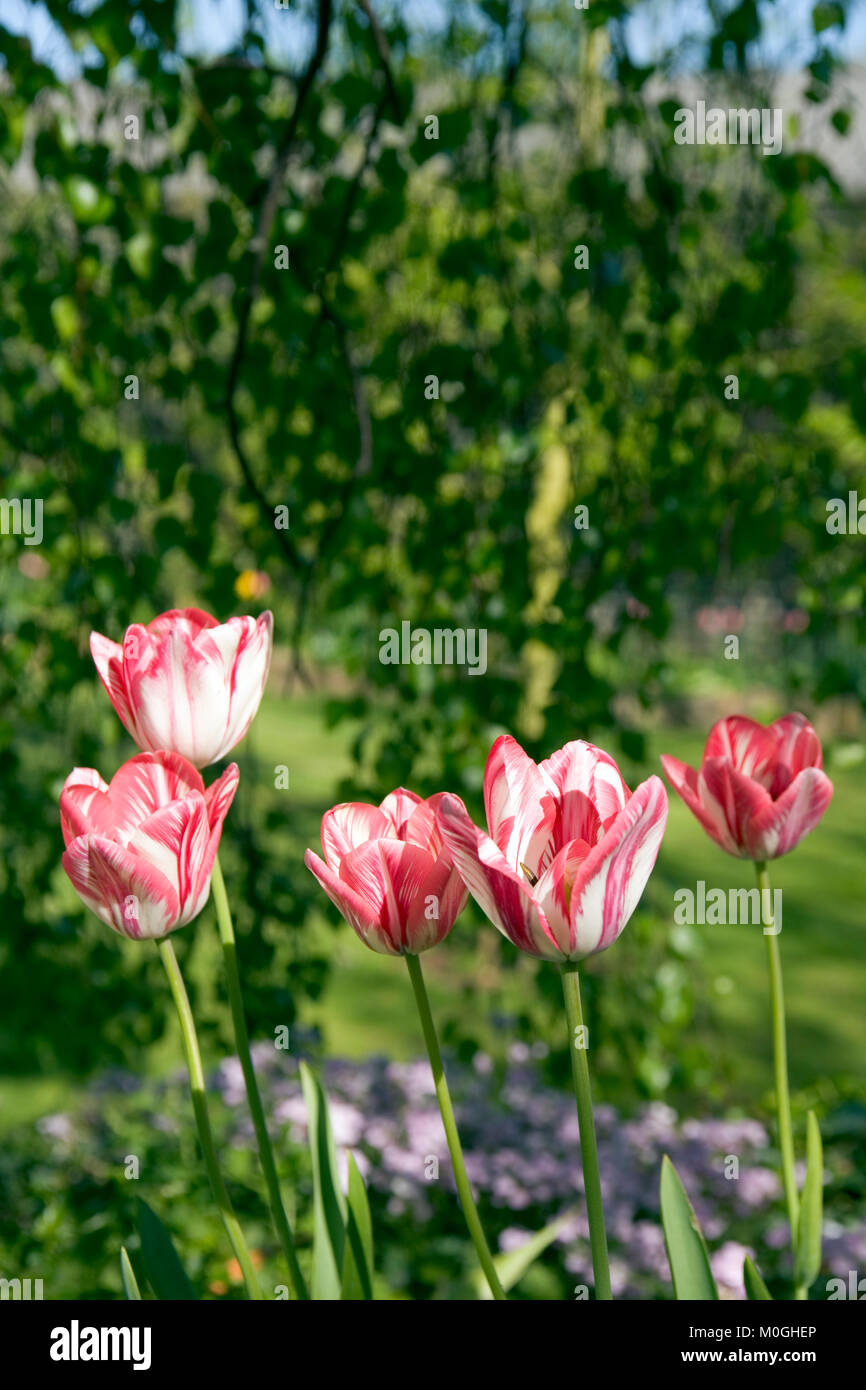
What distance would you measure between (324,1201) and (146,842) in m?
0.27

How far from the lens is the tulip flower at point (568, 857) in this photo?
483mm

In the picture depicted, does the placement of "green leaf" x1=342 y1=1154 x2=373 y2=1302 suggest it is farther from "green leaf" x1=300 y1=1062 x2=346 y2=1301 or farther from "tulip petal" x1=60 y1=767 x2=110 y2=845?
"tulip petal" x1=60 y1=767 x2=110 y2=845

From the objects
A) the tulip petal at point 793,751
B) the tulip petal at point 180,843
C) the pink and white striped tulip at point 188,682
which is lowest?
the tulip petal at point 180,843

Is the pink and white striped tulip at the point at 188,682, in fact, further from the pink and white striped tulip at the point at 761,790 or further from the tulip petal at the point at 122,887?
the pink and white striped tulip at the point at 761,790

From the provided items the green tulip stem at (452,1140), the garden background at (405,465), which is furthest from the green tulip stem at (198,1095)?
the garden background at (405,465)

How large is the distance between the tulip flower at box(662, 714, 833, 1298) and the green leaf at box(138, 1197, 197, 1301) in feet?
1.12

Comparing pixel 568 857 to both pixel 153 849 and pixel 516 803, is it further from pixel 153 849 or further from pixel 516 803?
pixel 153 849

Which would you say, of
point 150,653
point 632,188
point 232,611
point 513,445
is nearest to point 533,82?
point 632,188

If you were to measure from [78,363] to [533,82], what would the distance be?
1.86m

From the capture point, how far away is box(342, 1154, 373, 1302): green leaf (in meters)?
0.61

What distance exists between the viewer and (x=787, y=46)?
1748 millimetres

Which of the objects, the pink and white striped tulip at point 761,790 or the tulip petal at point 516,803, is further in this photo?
the pink and white striped tulip at point 761,790

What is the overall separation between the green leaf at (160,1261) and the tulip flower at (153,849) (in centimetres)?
9

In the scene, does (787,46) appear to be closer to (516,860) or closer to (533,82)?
(533,82)
